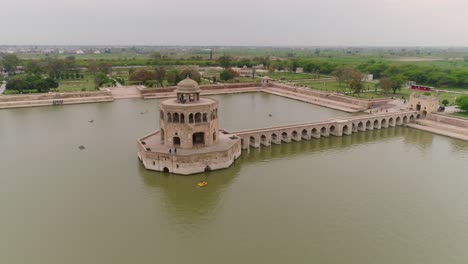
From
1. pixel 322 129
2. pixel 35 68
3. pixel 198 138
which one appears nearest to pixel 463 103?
pixel 322 129

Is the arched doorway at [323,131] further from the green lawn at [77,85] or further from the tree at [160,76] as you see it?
the green lawn at [77,85]

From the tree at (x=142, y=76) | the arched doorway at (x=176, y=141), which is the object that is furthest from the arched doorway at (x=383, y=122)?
the tree at (x=142, y=76)

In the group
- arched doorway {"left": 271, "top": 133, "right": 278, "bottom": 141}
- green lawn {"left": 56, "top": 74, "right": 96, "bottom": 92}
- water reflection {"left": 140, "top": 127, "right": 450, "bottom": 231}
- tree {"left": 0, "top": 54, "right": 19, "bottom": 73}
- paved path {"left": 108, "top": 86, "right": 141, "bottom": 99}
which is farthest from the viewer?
tree {"left": 0, "top": 54, "right": 19, "bottom": 73}

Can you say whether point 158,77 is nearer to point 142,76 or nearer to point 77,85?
point 142,76

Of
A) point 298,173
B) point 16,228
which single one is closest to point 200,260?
point 16,228

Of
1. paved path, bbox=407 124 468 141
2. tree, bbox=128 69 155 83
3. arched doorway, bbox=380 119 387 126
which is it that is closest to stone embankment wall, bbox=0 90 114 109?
tree, bbox=128 69 155 83

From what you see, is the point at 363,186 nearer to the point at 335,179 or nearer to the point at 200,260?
the point at 335,179

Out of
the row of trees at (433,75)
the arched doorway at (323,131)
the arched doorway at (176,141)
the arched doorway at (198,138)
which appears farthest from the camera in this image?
the row of trees at (433,75)

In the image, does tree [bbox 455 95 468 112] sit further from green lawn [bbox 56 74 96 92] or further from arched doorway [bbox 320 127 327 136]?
green lawn [bbox 56 74 96 92]
